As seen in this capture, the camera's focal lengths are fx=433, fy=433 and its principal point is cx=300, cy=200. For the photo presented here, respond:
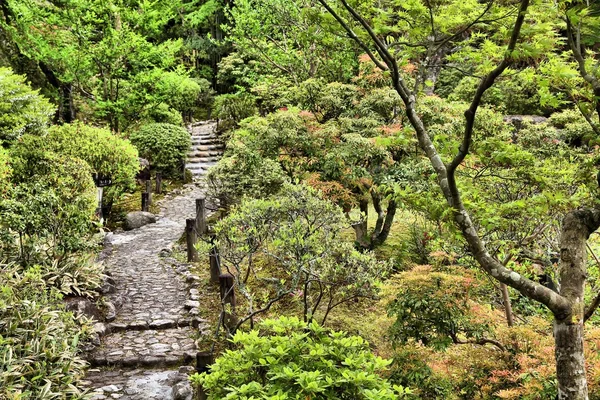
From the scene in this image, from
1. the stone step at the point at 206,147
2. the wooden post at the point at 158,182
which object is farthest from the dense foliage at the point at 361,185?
the stone step at the point at 206,147

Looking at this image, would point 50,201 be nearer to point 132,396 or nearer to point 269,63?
point 132,396

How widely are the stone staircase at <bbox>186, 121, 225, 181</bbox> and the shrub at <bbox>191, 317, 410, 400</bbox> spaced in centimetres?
1477

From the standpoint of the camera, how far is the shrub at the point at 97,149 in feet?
35.6

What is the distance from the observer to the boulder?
1278 centimetres

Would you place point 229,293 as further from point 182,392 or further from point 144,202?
point 144,202

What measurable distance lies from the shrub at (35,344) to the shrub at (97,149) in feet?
16.1

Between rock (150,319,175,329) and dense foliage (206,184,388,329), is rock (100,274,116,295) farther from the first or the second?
dense foliage (206,184,388,329)

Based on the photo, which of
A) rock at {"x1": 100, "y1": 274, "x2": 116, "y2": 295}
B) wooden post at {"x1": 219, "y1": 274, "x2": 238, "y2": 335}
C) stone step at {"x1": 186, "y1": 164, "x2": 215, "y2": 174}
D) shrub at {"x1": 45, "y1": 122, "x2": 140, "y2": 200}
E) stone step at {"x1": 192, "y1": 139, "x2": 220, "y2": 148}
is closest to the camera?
wooden post at {"x1": 219, "y1": 274, "x2": 238, "y2": 335}

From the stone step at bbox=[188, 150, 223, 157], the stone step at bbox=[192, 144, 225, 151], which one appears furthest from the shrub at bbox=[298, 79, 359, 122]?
the stone step at bbox=[192, 144, 225, 151]

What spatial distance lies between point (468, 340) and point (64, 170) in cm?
840

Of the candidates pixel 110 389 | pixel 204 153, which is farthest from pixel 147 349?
pixel 204 153

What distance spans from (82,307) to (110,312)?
0.65 m

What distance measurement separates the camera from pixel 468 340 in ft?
17.0

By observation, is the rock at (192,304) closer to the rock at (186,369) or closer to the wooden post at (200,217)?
the rock at (186,369)
